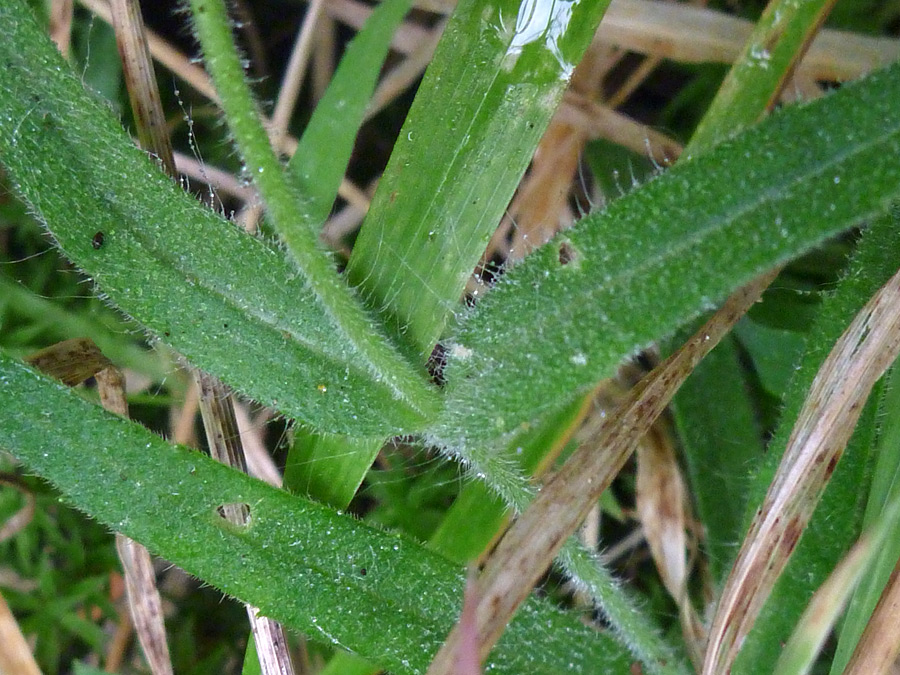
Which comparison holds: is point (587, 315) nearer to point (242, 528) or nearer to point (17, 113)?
point (242, 528)

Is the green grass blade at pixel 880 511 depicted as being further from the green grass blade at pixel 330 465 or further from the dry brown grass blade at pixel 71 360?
the dry brown grass blade at pixel 71 360

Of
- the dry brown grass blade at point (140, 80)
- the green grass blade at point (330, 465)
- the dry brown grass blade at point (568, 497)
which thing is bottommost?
the green grass blade at point (330, 465)

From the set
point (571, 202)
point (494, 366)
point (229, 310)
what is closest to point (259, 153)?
point (229, 310)

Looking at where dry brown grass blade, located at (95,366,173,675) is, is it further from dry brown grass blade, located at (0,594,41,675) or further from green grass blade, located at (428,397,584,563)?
green grass blade, located at (428,397,584,563)

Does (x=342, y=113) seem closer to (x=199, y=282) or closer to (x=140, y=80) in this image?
(x=140, y=80)

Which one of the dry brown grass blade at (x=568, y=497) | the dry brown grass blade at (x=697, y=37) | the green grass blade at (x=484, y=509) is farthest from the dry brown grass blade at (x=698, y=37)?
the green grass blade at (x=484, y=509)

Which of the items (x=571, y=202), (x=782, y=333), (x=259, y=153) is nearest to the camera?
(x=259, y=153)
